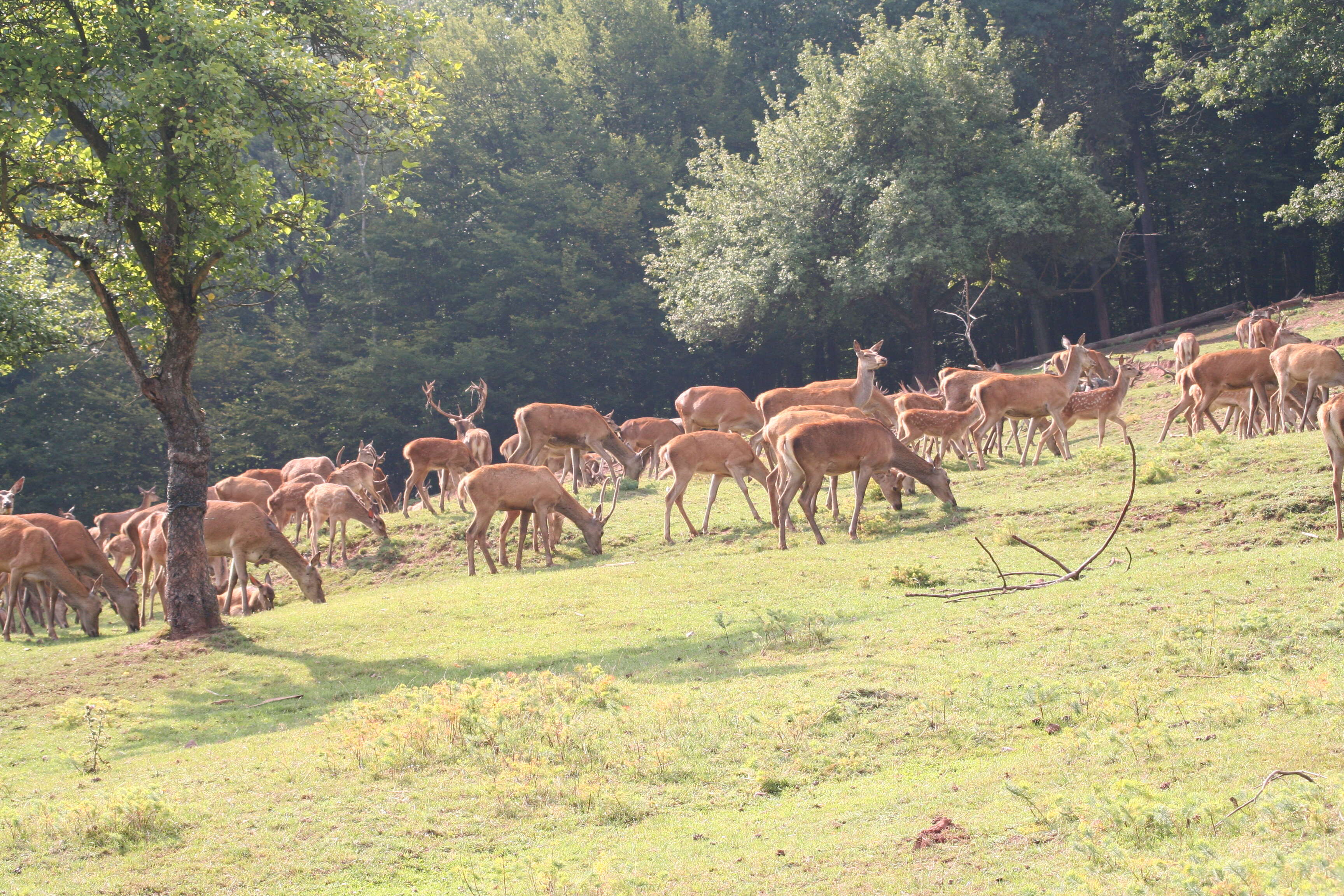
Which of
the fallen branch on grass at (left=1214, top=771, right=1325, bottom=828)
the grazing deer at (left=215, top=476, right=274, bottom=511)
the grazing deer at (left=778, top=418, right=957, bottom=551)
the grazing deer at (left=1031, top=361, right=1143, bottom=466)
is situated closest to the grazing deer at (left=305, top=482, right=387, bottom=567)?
the grazing deer at (left=215, top=476, right=274, bottom=511)

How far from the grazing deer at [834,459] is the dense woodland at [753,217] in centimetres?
1847

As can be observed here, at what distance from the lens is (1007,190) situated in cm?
3522

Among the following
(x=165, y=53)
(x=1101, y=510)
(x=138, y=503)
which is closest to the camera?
(x=165, y=53)

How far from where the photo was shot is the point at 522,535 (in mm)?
17578

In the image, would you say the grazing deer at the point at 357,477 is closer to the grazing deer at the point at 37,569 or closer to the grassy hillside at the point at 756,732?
the grazing deer at the point at 37,569

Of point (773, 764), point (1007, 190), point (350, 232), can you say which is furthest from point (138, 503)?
point (773, 764)

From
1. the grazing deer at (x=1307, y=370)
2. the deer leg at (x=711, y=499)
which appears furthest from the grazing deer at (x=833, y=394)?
the grazing deer at (x=1307, y=370)

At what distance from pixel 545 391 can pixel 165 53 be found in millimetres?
34829

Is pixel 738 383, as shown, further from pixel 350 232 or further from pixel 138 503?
pixel 138 503

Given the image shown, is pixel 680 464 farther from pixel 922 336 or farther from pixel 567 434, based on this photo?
pixel 922 336

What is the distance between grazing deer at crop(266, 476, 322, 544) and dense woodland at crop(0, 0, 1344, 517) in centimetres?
1372

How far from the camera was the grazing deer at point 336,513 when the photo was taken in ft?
64.3

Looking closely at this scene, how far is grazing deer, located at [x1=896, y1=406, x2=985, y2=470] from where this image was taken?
19.8 meters

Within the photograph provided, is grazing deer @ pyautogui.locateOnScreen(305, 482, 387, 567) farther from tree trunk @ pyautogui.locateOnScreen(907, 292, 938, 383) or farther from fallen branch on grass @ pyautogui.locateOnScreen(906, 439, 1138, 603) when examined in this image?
tree trunk @ pyautogui.locateOnScreen(907, 292, 938, 383)
